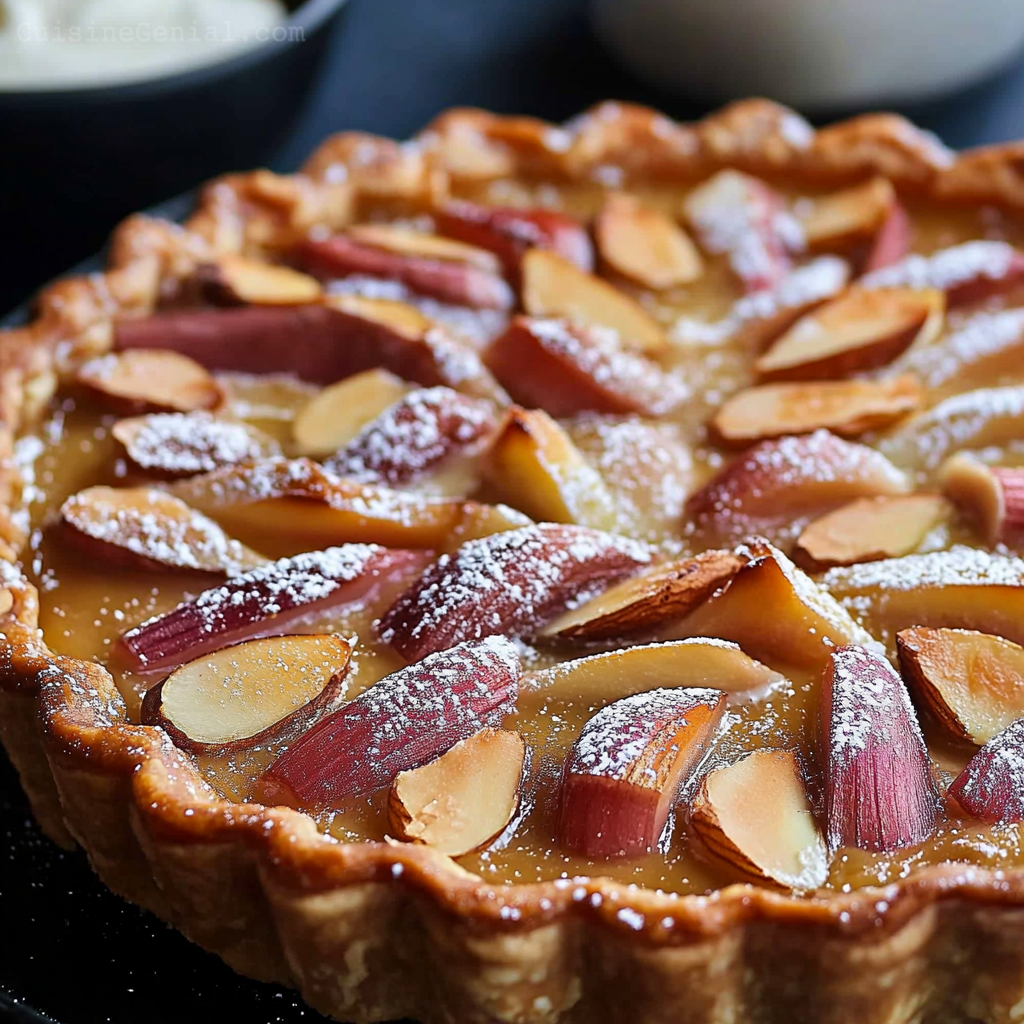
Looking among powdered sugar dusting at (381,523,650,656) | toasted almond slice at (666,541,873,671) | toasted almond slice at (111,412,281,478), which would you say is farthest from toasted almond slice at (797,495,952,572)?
toasted almond slice at (111,412,281,478)

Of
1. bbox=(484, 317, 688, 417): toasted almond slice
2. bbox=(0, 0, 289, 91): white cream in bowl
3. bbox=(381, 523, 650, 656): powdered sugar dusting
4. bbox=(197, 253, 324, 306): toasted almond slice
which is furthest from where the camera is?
bbox=(0, 0, 289, 91): white cream in bowl

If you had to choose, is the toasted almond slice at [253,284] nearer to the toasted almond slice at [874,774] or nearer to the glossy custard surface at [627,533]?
the glossy custard surface at [627,533]

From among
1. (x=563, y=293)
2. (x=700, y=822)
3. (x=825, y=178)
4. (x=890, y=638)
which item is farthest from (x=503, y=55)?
(x=700, y=822)

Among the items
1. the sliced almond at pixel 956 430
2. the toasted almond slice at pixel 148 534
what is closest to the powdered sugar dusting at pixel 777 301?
the sliced almond at pixel 956 430

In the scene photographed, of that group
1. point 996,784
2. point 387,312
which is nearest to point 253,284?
point 387,312

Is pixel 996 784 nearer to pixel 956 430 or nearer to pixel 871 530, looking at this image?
pixel 871 530

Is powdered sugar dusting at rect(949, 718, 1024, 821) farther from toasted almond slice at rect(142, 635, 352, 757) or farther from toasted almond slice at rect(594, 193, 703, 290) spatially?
toasted almond slice at rect(594, 193, 703, 290)
